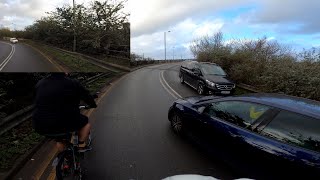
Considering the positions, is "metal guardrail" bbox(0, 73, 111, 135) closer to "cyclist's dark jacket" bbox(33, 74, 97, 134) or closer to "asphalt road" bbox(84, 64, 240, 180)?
"asphalt road" bbox(84, 64, 240, 180)

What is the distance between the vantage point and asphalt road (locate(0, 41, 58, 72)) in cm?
948

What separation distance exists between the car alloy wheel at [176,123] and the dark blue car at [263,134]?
0.97 meters

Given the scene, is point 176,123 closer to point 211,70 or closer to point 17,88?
point 17,88

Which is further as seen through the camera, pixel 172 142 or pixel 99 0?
pixel 99 0

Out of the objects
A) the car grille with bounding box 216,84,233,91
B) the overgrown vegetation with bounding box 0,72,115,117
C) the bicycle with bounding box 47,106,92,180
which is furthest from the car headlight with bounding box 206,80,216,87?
the bicycle with bounding box 47,106,92,180

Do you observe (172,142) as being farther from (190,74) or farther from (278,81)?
(190,74)

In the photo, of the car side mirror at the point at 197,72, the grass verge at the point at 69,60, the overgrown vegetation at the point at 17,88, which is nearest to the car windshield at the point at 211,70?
the car side mirror at the point at 197,72

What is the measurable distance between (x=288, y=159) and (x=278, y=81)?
11371 millimetres

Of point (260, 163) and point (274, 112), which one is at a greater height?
point (274, 112)

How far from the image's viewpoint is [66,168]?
5410mm

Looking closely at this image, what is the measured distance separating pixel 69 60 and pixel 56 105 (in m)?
6.64

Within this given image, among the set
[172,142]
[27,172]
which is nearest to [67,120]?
[27,172]

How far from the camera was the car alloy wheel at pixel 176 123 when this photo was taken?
8797mm

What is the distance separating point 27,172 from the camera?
253 inches
